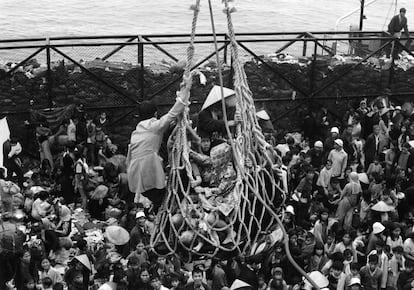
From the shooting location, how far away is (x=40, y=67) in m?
15.4

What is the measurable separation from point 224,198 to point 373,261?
2709mm

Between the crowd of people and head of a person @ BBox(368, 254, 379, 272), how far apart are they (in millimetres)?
16

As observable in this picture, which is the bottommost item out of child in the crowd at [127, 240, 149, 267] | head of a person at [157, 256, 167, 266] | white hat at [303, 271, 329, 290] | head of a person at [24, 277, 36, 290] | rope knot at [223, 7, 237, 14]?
head of a person at [24, 277, 36, 290]

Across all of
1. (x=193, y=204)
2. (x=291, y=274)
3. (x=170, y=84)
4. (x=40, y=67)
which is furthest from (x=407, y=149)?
(x=40, y=67)

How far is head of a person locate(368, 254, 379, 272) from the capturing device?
10.6 metres

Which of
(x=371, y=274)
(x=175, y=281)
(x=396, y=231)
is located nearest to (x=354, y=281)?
(x=371, y=274)

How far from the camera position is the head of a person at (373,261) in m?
10.6

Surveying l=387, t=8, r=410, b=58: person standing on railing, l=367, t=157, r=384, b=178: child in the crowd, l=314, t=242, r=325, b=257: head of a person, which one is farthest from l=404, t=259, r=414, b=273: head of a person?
l=387, t=8, r=410, b=58: person standing on railing

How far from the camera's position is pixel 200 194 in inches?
349

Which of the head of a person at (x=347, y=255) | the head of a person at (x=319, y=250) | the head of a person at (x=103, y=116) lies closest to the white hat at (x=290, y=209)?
the head of a person at (x=319, y=250)

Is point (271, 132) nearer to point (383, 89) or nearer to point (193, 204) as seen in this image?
point (383, 89)

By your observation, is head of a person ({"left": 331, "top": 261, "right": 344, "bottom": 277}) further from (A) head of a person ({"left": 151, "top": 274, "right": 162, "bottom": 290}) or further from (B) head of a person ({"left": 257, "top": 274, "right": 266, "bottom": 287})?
(A) head of a person ({"left": 151, "top": 274, "right": 162, "bottom": 290})

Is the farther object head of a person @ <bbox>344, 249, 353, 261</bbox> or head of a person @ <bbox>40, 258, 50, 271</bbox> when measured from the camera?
head of a person @ <bbox>344, 249, 353, 261</bbox>

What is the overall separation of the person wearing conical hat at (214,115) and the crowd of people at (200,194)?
0.01 m
